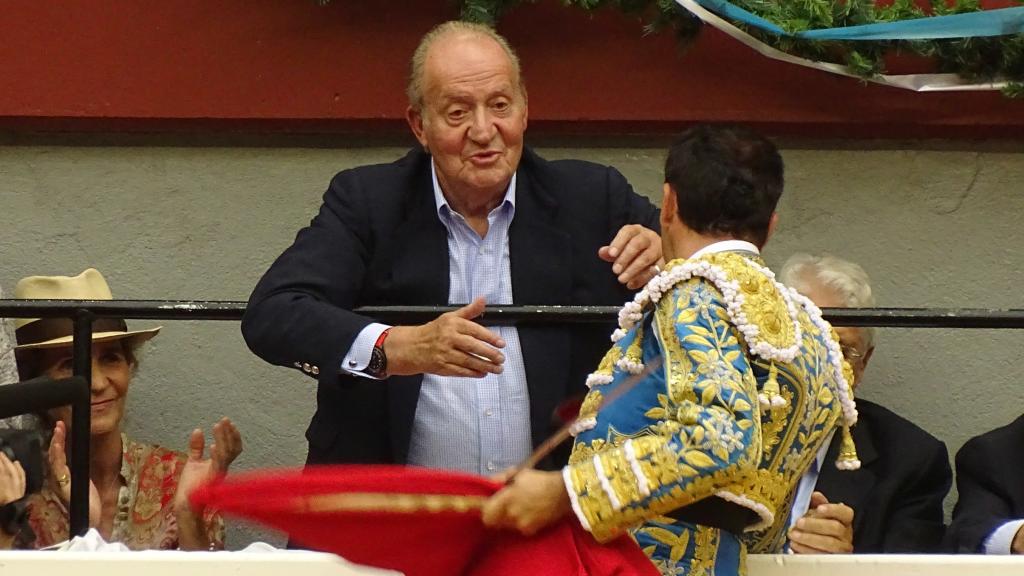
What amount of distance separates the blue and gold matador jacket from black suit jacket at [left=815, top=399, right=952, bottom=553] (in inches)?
44.0

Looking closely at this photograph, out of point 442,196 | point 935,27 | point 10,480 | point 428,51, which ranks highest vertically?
point 935,27

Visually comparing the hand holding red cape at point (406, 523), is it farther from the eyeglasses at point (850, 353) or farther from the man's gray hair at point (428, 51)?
the eyeglasses at point (850, 353)

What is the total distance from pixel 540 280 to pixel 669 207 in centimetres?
69

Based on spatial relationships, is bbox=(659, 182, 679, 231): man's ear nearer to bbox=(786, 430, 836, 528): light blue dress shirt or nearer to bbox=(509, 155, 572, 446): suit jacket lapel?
bbox=(509, 155, 572, 446): suit jacket lapel

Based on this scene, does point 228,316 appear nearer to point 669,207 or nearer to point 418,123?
point 418,123

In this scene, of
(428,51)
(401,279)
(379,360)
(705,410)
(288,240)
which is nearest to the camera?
(705,410)

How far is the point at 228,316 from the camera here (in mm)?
3119

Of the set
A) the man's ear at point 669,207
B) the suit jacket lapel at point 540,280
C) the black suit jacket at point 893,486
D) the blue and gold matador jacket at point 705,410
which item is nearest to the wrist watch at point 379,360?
the suit jacket lapel at point 540,280

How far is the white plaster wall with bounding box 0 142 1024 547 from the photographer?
178 inches

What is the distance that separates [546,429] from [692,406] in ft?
2.82

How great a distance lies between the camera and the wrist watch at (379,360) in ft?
9.66

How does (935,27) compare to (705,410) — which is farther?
(935,27)

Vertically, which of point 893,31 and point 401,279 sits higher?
point 893,31

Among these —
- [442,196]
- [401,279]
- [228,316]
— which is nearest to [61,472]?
[228,316]
